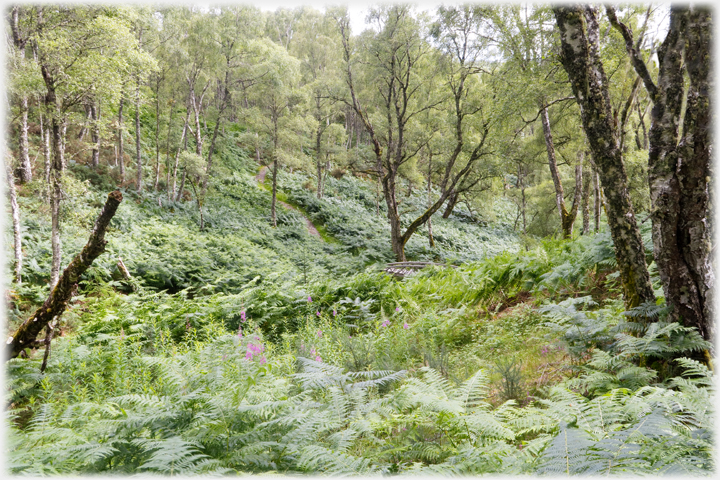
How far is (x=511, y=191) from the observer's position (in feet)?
85.0

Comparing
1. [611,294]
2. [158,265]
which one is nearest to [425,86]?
[158,265]

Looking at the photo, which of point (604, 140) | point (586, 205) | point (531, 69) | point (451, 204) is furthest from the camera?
point (451, 204)

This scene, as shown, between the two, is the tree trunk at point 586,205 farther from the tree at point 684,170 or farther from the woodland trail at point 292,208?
the woodland trail at point 292,208

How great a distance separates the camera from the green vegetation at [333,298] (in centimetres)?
183

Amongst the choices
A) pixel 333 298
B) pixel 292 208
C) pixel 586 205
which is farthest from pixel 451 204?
pixel 292 208

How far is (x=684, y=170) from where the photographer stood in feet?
9.18

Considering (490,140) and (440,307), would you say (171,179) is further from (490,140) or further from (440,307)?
(440,307)

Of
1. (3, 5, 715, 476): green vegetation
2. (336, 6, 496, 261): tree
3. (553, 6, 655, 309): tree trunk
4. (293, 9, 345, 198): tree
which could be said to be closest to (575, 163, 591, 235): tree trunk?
(3, 5, 715, 476): green vegetation

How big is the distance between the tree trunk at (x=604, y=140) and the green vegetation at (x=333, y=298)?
0.03 m

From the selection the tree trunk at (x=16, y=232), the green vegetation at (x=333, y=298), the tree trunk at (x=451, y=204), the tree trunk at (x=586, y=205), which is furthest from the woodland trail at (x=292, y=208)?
the tree trunk at (x=16, y=232)

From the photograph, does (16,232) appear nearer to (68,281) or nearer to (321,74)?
(68,281)

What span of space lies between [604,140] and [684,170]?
58 cm

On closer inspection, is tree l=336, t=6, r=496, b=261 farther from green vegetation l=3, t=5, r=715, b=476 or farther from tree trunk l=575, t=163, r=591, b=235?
tree trunk l=575, t=163, r=591, b=235

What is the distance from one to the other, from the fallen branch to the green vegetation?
207mm
